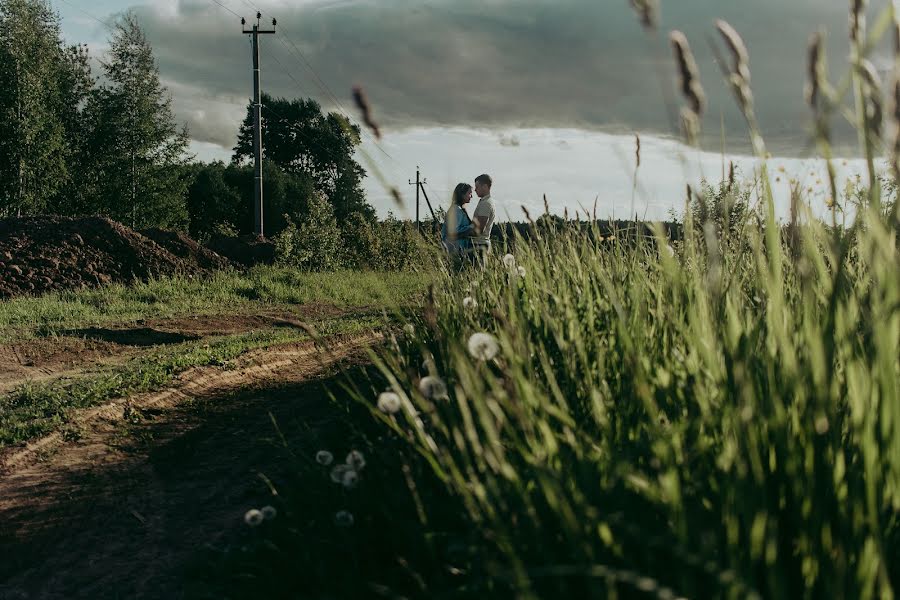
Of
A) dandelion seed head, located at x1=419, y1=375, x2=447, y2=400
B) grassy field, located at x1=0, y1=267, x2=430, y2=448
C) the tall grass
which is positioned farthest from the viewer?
grassy field, located at x1=0, y1=267, x2=430, y2=448

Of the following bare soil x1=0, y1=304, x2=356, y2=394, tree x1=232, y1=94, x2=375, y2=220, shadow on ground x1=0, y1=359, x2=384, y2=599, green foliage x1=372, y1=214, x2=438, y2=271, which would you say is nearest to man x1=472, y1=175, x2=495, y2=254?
bare soil x1=0, y1=304, x2=356, y2=394

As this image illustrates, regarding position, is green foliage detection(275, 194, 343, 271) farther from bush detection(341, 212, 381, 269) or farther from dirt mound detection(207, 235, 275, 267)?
bush detection(341, 212, 381, 269)

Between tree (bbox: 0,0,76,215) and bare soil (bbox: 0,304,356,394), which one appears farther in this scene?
tree (bbox: 0,0,76,215)

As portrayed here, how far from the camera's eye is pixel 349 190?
49188mm

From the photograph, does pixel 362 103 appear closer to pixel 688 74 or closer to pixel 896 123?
pixel 688 74

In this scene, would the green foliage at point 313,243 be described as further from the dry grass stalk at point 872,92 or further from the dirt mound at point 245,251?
the dry grass stalk at point 872,92

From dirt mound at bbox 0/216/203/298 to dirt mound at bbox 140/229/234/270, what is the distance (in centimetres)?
45

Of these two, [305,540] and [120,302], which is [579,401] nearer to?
[305,540]

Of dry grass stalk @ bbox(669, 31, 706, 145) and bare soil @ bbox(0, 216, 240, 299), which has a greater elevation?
dry grass stalk @ bbox(669, 31, 706, 145)

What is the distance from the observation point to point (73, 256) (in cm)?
1466

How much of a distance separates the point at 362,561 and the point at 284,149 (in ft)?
185

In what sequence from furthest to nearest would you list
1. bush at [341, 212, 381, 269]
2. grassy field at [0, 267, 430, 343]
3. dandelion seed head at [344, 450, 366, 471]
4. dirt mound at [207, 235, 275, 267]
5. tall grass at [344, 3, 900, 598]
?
bush at [341, 212, 381, 269], dirt mound at [207, 235, 275, 267], grassy field at [0, 267, 430, 343], dandelion seed head at [344, 450, 366, 471], tall grass at [344, 3, 900, 598]

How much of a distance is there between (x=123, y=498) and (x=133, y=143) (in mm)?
33205

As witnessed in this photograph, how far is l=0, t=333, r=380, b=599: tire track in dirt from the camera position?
11.0ft
